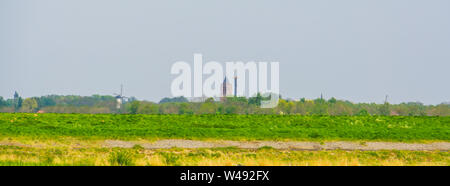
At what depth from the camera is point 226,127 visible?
4656 cm

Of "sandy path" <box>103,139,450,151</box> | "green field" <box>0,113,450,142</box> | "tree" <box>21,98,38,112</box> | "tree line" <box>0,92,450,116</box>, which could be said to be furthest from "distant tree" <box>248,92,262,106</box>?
"sandy path" <box>103,139,450,151</box>

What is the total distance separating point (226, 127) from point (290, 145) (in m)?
9.69

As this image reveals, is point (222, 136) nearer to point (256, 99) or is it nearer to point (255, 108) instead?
point (255, 108)

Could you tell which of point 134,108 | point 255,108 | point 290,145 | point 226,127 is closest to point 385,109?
point 255,108

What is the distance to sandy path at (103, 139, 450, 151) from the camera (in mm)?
37062

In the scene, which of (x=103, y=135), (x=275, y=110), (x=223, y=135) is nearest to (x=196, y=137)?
(x=223, y=135)

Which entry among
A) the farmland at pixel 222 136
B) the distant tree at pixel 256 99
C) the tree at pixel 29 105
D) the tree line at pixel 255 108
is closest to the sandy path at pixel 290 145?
the farmland at pixel 222 136

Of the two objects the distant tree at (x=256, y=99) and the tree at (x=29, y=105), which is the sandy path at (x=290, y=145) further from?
the distant tree at (x=256, y=99)

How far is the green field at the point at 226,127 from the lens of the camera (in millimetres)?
41469

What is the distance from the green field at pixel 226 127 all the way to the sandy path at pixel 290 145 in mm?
1684

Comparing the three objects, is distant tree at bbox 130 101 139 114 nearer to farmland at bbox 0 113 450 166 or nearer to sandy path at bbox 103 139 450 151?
farmland at bbox 0 113 450 166

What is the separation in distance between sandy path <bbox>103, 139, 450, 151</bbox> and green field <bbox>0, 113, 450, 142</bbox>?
1684mm
